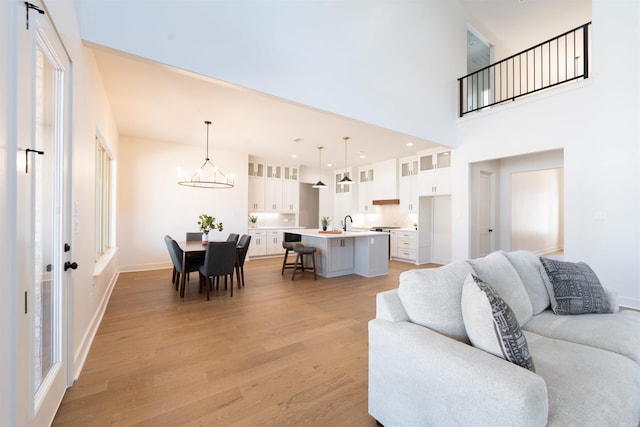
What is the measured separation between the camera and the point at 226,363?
7.43 ft

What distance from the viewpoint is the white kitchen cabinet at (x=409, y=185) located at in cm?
726

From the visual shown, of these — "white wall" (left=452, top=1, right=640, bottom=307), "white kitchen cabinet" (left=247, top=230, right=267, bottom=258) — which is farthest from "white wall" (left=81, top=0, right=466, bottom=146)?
"white kitchen cabinet" (left=247, top=230, right=267, bottom=258)

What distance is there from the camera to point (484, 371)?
1084 mm

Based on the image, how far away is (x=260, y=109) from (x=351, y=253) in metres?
3.25

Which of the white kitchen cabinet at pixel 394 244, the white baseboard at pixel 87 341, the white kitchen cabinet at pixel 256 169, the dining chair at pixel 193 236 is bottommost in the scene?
the white baseboard at pixel 87 341

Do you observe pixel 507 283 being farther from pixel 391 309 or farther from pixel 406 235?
pixel 406 235

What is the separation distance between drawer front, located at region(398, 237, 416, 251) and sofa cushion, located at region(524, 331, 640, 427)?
5.58 metres

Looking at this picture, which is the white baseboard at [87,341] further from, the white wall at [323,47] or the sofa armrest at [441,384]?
the white wall at [323,47]

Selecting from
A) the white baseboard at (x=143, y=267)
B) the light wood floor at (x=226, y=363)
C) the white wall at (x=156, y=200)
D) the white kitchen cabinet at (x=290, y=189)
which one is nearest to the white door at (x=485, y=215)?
the light wood floor at (x=226, y=363)

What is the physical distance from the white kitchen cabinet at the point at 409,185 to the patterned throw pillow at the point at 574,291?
16.6 feet

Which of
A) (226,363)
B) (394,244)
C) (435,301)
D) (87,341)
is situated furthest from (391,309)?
(394,244)

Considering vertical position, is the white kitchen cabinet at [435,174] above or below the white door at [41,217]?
above

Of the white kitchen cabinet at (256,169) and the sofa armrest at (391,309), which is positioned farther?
the white kitchen cabinet at (256,169)

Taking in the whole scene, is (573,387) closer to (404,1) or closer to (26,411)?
(26,411)
